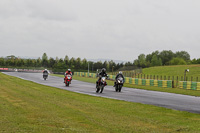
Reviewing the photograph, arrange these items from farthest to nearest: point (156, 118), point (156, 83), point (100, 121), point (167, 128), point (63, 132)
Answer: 1. point (156, 83)
2. point (156, 118)
3. point (100, 121)
4. point (167, 128)
5. point (63, 132)

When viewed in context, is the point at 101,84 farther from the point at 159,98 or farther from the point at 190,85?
the point at 190,85

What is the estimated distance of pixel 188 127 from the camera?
8.59 meters

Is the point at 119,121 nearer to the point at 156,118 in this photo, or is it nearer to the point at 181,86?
the point at 156,118

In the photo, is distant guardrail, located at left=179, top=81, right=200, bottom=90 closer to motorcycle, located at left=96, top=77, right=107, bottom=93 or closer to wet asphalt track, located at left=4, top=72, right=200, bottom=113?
wet asphalt track, located at left=4, top=72, right=200, bottom=113

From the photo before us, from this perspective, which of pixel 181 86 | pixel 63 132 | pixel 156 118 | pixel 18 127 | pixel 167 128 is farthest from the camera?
pixel 181 86

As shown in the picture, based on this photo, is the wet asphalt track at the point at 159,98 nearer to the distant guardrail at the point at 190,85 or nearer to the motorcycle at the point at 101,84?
the motorcycle at the point at 101,84

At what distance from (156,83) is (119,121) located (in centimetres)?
3538

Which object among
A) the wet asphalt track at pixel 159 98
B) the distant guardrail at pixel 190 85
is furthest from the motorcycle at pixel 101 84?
the distant guardrail at pixel 190 85

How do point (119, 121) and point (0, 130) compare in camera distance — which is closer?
point (0, 130)

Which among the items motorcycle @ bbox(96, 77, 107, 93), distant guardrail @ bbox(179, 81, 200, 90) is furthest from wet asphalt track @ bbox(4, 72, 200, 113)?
distant guardrail @ bbox(179, 81, 200, 90)

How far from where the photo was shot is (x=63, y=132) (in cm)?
730

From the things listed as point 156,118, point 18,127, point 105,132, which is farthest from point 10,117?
point 156,118

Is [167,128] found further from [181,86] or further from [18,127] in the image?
[181,86]

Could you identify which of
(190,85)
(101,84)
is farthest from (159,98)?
(190,85)
